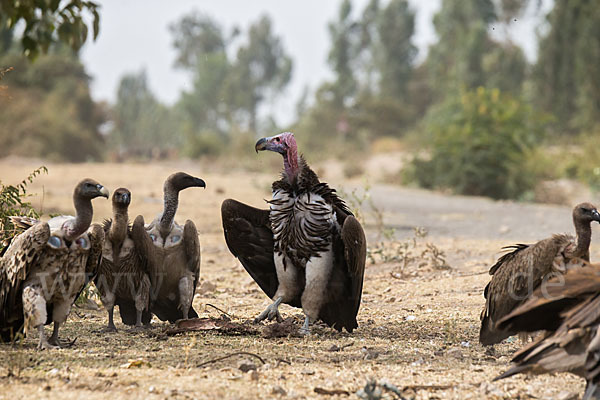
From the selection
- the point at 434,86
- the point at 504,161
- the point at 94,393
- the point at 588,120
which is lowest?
the point at 94,393

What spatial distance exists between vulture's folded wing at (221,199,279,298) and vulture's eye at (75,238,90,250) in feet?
4.29

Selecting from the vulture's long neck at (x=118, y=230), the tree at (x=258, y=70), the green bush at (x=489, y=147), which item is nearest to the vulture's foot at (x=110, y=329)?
the vulture's long neck at (x=118, y=230)

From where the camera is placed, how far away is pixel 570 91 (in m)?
35.9

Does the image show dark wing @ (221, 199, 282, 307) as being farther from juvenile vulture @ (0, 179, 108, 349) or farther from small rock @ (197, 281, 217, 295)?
small rock @ (197, 281, 217, 295)

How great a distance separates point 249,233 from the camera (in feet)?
19.1

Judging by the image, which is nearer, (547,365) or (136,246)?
(547,365)

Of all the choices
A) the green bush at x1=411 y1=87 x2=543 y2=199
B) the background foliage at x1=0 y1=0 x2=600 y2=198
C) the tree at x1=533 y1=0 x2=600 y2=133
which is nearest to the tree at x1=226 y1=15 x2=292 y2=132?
the background foliage at x1=0 y1=0 x2=600 y2=198

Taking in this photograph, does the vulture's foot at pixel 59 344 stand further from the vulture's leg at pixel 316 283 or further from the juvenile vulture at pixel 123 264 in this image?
the vulture's leg at pixel 316 283

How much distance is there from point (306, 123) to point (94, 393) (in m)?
45.7

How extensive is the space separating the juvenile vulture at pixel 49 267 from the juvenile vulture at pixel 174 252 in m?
0.74

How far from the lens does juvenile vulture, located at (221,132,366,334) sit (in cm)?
546

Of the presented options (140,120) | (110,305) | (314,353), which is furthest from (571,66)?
(140,120)

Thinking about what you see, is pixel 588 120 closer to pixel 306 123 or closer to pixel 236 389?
pixel 306 123

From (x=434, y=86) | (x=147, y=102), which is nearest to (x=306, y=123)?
(x=434, y=86)
